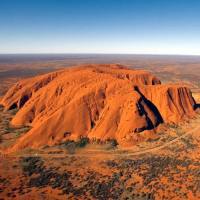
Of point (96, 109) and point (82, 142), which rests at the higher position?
point (96, 109)

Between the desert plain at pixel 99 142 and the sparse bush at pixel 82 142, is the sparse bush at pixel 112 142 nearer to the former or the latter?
the desert plain at pixel 99 142

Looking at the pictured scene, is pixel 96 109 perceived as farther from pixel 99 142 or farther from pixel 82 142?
pixel 82 142

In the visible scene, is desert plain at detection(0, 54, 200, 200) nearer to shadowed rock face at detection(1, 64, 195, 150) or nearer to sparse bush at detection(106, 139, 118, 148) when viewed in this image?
sparse bush at detection(106, 139, 118, 148)

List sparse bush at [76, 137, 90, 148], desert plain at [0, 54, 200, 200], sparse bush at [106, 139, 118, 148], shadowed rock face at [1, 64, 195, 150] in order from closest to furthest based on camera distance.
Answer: desert plain at [0, 54, 200, 200]
sparse bush at [106, 139, 118, 148]
sparse bush at [76, 137, 90, 148]
shadowed rock face at [1, 64, 195, 150]

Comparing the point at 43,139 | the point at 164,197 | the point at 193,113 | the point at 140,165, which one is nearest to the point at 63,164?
the point at 43,139

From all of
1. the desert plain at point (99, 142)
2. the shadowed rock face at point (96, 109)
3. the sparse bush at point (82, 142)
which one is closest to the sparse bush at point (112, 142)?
the desert plain at point (99, 142)

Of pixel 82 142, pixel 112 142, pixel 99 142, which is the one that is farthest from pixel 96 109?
pixel 112 142

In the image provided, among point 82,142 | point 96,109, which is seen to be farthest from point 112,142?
point 96,109

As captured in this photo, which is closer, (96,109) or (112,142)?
(112,142)

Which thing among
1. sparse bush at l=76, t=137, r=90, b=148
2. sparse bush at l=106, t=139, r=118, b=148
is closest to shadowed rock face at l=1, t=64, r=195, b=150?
sparse bush at l=106, t=139, r=118, b=148

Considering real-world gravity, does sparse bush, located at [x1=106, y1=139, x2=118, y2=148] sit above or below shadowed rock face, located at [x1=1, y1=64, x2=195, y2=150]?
below
